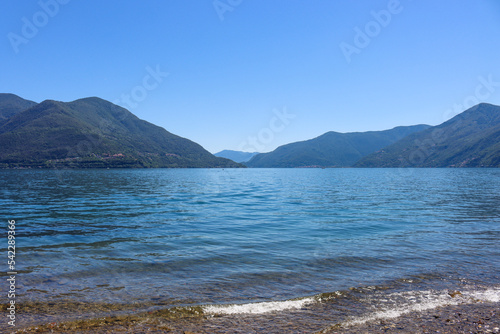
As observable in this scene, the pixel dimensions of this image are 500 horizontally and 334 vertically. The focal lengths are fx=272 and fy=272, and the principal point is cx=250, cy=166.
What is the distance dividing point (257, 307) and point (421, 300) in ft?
18.3

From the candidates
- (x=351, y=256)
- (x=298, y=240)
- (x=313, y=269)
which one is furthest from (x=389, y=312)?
(x=298, y=240)

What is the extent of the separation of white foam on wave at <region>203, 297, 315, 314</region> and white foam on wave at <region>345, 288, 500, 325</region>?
69.1 inches

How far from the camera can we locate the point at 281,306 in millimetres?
8805

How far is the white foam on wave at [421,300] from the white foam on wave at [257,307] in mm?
1756

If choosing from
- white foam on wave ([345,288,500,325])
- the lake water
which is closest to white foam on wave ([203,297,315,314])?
→ the lake water

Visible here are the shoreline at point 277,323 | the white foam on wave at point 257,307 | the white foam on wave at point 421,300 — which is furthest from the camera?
the white foam on wave at point 257,307

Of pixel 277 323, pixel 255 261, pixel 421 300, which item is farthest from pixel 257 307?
pixel 421 300

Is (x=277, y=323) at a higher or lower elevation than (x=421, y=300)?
higher

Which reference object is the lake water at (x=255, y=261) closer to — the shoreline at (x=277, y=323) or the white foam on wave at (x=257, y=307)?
the white foam on wave at (x=257, y=307)

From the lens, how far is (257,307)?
8.74m

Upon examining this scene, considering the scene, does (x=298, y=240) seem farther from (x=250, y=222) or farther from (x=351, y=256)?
(x=250, y=222)

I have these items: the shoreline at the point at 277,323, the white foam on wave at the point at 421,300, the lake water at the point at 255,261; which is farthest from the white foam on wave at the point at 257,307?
the white foam on wave at the point at 421,300

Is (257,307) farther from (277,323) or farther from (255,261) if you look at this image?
(255,261)

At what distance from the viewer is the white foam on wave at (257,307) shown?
8477 mm
